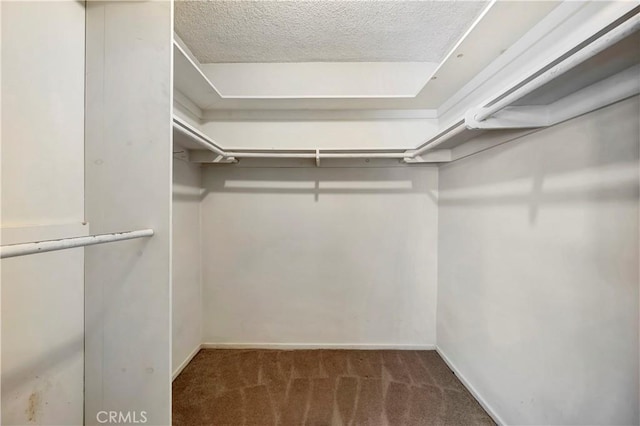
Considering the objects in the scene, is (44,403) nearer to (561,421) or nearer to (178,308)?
(178,308)

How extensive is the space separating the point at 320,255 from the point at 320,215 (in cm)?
38

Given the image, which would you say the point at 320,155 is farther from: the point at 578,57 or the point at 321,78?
the point at 578,57

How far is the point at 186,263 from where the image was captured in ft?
6.43

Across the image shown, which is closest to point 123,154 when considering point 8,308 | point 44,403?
point 8,308

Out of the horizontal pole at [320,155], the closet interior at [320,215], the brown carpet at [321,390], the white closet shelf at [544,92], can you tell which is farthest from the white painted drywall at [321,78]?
the brown carpet at [321,390]

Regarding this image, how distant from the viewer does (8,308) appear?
2.43ft

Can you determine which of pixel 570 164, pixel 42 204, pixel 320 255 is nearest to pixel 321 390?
pixel 320 255

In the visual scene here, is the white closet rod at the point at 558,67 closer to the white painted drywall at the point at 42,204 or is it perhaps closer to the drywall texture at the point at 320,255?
the drywall texture at the point at 320,255

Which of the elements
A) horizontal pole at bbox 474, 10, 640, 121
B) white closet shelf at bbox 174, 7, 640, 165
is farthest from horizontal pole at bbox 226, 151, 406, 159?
horizontal pole at bbox 474, 10, 640, 121

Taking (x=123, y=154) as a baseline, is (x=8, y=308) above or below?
below

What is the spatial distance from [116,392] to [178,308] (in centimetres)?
97

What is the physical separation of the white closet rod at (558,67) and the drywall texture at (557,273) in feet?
1.03

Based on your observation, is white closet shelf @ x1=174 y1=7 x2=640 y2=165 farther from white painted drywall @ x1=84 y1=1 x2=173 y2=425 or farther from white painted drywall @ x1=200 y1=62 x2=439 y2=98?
white painted drywall @ x1=200 y1=62 x2=439 y2=98

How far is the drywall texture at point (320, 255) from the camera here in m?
2.21
